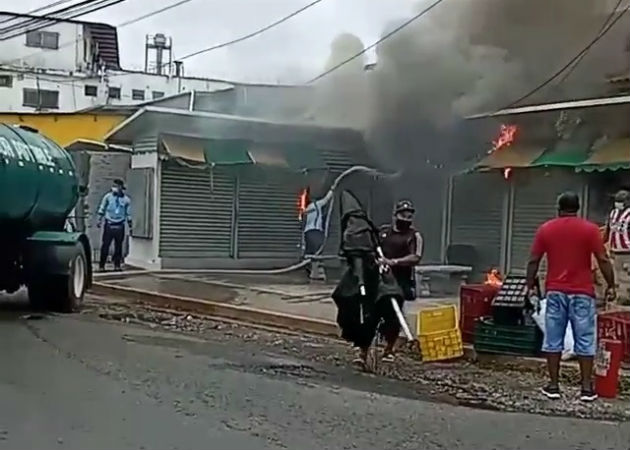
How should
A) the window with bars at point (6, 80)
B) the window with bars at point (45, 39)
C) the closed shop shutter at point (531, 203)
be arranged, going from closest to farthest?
the closed shop shutter at point (531, 203) → the window with bars at point (6, 80) → the window with bars at point (45, 39)

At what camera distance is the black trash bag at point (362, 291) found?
9.62 metres

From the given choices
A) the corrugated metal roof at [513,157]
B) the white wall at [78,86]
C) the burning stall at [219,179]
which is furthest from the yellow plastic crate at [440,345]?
the white wall at [78,86]

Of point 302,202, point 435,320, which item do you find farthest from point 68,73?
point 435,320

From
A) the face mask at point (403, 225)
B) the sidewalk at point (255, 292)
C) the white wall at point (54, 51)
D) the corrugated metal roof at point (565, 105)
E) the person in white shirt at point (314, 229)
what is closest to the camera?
the face mask at point (403, 225)

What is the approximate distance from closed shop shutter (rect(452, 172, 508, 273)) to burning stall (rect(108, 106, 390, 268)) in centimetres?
240

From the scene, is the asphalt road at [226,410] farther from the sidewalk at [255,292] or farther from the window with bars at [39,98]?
the window with bars at [39,98]

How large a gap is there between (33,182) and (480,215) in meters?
7.45

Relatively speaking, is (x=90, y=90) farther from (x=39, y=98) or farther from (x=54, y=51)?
(x=54, y=51)

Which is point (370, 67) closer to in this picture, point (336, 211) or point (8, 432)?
point (336, 211)

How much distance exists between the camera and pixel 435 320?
33.9ft

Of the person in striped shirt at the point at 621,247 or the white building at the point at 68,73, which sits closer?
the person in striped shirt at the point at 621,247

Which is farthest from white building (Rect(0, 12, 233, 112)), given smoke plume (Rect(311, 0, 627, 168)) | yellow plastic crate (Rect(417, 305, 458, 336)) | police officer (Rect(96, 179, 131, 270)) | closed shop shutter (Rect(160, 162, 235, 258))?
yellow plastic crate (Rect(417, 305, 458, 336))

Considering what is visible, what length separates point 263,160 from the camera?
20.2m

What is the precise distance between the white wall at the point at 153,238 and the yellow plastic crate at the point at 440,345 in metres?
10.2
